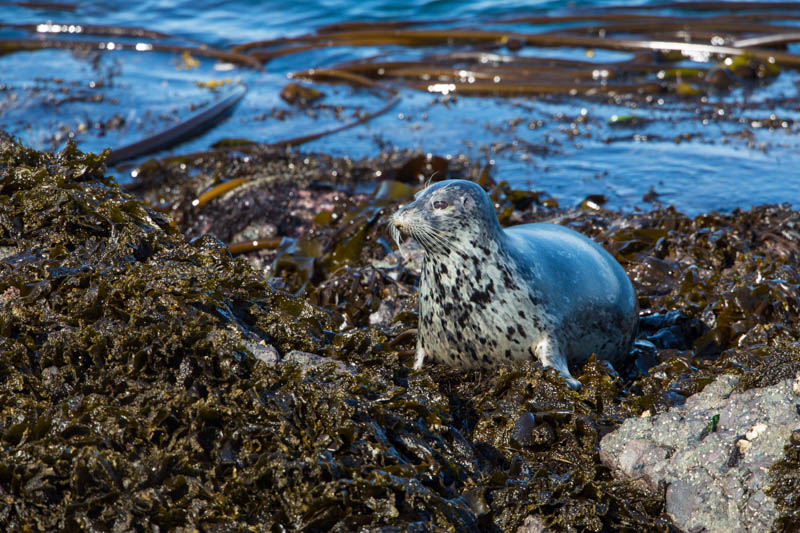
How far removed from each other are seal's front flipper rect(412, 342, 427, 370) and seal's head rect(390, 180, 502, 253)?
19.2 inches

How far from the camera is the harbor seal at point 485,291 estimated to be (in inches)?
135

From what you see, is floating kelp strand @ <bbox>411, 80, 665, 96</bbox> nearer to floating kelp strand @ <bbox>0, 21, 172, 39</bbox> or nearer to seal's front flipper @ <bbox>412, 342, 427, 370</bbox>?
floating kelp strand @ <bbox>0, 21, 172, 39</bbox>

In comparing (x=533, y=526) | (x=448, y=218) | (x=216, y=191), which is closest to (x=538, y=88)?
(x=216, y=191)

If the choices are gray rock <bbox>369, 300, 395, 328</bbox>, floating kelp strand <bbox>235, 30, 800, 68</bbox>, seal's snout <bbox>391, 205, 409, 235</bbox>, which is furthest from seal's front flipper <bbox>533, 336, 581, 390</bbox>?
floating kelp strand <bbox>235, 30, 800, 68</bbox>

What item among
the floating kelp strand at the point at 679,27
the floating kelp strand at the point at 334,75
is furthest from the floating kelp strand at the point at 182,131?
the floating kelp strand at the point at 679,27

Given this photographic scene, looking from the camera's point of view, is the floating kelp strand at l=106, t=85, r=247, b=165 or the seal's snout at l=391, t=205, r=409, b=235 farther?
the floating kelp strand at l=106, t=85, r=247, b=165

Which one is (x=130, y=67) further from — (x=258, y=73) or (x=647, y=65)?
(x=647, y=65)

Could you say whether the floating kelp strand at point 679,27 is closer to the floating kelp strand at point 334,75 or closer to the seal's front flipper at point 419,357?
the floating kelp strand at point 334,75

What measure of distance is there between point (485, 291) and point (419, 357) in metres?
0.46

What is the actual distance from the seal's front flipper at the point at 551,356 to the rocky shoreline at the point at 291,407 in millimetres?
102

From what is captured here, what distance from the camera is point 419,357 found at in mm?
3623

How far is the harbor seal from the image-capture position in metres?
3.42

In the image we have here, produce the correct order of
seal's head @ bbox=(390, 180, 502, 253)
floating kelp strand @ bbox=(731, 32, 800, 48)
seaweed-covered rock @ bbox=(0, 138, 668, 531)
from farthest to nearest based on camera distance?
floating kelp strand @ bbox=(731, 32, 800, 48)
seal's head @ bbox=(390, 180, 502, 253)
seaweed-covered rock @ bbox=(0, 138, 668, 531)

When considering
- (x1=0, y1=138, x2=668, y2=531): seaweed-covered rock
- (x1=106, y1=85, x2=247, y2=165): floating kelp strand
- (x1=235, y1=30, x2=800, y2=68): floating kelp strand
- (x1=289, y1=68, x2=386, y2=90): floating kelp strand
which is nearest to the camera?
(x1=0, y1=138, x2=668, y2=531): seaweed-covered rock
